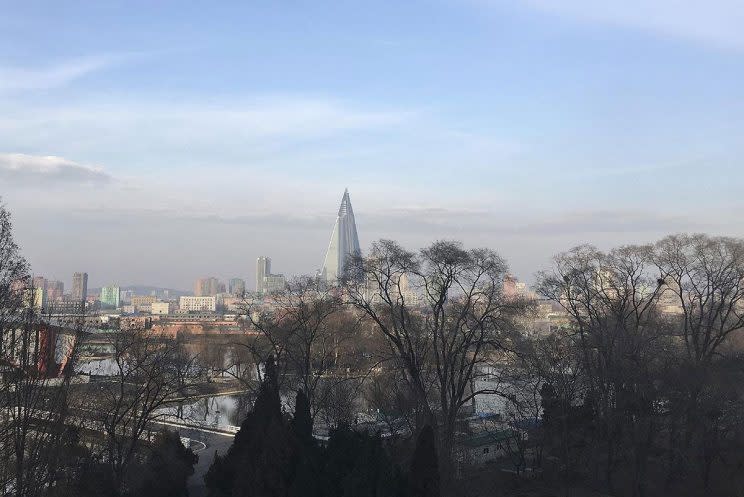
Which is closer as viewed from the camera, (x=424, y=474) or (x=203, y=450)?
(x=424, y=474)

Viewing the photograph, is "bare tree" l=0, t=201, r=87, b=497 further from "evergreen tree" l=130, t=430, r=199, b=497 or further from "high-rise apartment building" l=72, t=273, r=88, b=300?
"high-rise apartment building" l=72, t=273, r=88, b=300

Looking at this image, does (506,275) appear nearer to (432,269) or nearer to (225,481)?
(432,269)

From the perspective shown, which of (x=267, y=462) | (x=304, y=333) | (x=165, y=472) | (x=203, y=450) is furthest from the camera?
(x=203, y=450)

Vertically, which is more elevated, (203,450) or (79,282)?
(79,282)

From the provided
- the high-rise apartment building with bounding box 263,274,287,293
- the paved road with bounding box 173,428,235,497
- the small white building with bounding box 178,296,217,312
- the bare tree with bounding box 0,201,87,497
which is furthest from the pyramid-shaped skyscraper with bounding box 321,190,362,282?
the bare tree with bounding box 0,201,87,497

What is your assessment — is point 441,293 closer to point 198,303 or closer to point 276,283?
point 276,283

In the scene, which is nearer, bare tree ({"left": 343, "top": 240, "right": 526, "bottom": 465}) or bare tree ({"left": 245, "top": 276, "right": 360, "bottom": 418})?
bare tree ({"left": 343, "top": 240, "right": 526, "bottom": 465})

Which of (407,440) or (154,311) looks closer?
(407,440)

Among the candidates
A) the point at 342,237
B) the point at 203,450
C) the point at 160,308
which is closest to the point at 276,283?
the point at 160,308

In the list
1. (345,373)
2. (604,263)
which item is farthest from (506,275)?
(345,373)

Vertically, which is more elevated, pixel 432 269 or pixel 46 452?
pixel 432 269

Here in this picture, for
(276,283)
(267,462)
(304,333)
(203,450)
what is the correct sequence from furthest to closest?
1. (276,283)
2. (203,450)
3. (304,333)
4. (267,462)
